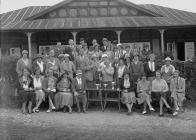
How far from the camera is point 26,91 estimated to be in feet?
36.0

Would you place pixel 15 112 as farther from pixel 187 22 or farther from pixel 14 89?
pixel 187 22

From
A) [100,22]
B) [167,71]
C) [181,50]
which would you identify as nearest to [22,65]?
[167,71]

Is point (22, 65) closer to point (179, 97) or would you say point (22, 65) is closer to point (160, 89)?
point (160, 89)

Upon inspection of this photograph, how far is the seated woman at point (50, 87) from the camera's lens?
36.1 feet

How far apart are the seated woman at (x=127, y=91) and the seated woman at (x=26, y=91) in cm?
281

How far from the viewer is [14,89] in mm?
11922

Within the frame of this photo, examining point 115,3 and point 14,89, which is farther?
point 115,3

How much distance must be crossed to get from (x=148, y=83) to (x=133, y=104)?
1.03 m

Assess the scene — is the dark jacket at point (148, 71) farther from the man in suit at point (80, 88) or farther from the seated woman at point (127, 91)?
the man in suit at point (80, 88)

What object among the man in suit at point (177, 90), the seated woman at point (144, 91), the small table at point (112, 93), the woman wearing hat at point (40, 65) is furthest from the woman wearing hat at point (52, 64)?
the man in suit at point (177, 90)

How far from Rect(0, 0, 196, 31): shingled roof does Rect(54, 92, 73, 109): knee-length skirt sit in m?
8.61

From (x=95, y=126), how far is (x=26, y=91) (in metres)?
2.80

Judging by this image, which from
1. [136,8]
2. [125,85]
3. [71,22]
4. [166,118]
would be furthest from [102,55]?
[136,8]

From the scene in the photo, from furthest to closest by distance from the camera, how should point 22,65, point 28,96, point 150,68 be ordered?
point 150,68
point 22,65
point 28,96
